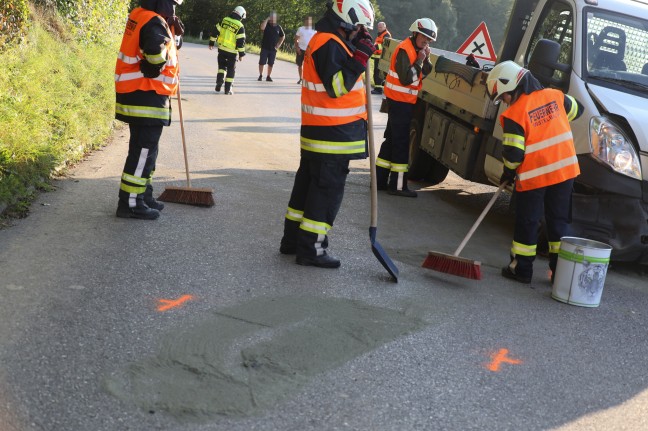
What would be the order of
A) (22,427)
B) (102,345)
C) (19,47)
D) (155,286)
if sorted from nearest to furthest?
(22,427)
(102,345)
(155,286)
(19,47)

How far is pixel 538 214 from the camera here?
655 centimetres

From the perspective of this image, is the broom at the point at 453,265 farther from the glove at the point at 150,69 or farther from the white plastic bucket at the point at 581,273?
the glove at the point at 150,69

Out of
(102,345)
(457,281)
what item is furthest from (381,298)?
(102,345)

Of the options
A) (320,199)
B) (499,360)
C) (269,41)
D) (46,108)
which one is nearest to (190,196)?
(320,199)

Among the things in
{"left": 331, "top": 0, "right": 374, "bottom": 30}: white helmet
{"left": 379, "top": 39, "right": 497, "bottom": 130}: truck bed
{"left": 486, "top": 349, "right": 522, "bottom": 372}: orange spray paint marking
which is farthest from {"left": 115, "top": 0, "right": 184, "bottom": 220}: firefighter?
{"left": 486, "top": 349, "right": 522, "bottom": 372}: orange spray paint marking

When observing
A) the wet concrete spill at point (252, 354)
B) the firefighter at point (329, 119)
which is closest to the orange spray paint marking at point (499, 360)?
the wet concrete spill at point (252, 354)

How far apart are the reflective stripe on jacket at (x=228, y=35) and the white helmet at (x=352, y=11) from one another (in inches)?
451

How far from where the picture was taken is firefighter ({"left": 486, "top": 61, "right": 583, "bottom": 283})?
637cm

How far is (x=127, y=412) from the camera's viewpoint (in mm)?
3707

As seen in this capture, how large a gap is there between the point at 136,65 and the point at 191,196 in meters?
1.36

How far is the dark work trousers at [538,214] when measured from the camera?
6.51 m

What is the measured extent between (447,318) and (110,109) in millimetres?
7745

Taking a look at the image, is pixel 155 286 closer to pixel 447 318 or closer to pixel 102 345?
pixel 102 345

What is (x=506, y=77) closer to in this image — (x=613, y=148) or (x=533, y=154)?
(x=533, y=154)
